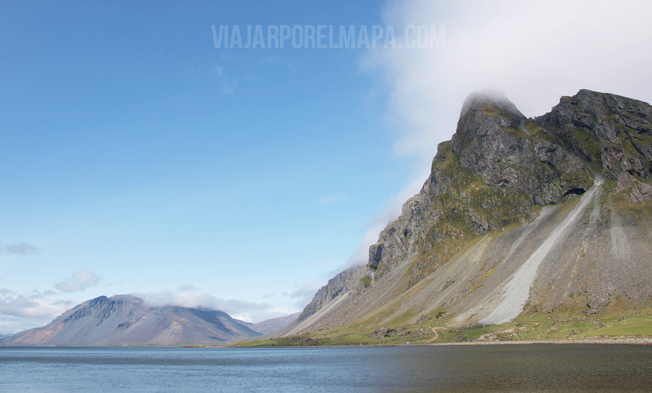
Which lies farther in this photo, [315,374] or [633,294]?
[633,294]

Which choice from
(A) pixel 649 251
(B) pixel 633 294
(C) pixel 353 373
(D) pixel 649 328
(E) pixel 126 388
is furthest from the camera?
(A) pixel 649 251

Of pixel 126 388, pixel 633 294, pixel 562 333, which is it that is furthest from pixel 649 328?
pixel 126 388

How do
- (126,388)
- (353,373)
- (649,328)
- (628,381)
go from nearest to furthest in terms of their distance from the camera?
(628,381), (126,388), (353,373), (649,328)

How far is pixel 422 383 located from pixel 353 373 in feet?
91.3

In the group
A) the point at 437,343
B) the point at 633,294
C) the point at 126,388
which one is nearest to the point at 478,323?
the point at 437,343

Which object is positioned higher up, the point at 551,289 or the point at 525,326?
the point at 551,289

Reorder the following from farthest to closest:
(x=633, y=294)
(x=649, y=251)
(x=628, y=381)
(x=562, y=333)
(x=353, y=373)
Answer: (x=649, y=251)
(x=633, y=294)
(x=562, y=333)
(x=353, y=373)
(x=628, y=381)

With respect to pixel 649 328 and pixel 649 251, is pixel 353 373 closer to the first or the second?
pixel 649 328


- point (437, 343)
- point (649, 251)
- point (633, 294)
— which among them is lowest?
point (437, 343)

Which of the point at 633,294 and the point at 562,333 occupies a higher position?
the point at 633,294

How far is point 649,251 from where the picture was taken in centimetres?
18725

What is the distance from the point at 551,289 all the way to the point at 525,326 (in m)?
30.2

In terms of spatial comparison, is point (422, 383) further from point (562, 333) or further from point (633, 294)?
point (633, 294)

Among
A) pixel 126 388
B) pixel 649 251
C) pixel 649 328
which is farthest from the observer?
pixel 649 251
